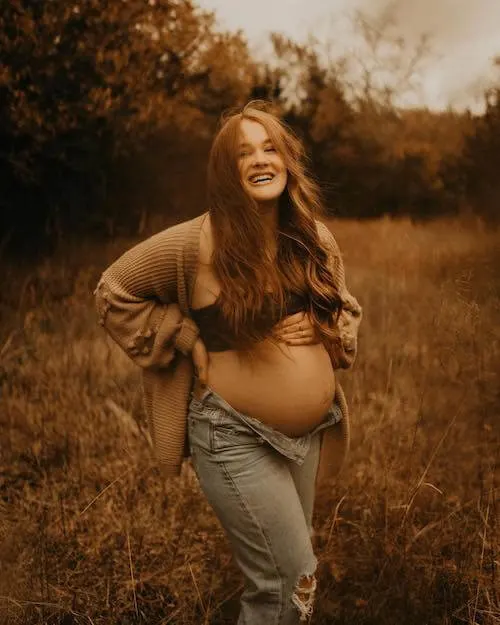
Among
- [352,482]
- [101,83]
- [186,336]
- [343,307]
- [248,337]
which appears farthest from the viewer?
[101,83]

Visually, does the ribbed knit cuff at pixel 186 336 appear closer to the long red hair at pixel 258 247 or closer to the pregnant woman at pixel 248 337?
the pregnant woman at pixel 248 337

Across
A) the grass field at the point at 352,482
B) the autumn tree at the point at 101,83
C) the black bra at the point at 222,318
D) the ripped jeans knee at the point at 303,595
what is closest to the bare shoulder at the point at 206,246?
the black bra at the point at 222,318

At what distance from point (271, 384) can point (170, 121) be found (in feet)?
16.1

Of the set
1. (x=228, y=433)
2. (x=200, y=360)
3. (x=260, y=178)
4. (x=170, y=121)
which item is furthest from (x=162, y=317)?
(x=170, y=121)

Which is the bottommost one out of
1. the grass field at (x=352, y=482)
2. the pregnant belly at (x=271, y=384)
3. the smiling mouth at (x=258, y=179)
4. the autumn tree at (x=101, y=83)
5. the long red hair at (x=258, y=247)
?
the grass field at (x=352, y=482)

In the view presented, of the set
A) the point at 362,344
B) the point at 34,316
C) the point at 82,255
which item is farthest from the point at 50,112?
the point at 362,344

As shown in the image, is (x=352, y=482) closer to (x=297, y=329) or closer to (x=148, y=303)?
(x=297, y=329)

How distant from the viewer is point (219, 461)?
2.06 metres

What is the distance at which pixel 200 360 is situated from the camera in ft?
6.92

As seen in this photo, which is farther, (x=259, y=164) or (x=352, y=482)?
(x=352, y=482)

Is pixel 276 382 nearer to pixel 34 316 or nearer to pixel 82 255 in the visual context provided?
pixel 34 316

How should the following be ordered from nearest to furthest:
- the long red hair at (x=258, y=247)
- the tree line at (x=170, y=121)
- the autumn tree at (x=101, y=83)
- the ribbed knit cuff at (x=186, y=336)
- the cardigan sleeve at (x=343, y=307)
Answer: the long red hair at (x=258, y=247) < the ribbed knit cuff at (x=186, y=336) < the cardigan sleeve at (x=343, y=307) < the tree line at (x=170, y=121) < the autumn tree at (x=101, y=83)

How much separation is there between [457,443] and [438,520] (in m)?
0.73

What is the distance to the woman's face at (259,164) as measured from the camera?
2090 millimetres
